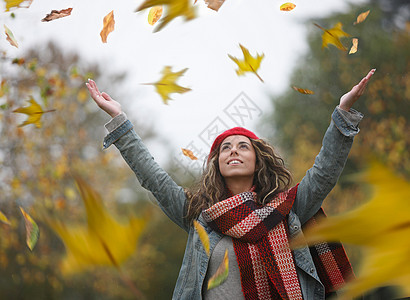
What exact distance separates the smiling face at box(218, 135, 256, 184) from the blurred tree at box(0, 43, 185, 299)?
4.48 m

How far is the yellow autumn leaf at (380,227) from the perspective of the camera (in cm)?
133

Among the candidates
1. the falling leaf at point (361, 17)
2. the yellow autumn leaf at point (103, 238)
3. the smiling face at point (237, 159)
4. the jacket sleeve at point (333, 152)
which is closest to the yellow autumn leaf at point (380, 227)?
the jacket sleeve at point (333, 152)

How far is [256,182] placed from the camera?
7.44ft

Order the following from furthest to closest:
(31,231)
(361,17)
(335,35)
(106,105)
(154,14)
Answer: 1. (361,17)
2. (335,35)
3. (31,231)
4. (154,14)
5. (106,105)

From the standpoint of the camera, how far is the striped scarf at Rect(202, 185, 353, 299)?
190 cm

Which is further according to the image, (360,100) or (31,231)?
(360,100)

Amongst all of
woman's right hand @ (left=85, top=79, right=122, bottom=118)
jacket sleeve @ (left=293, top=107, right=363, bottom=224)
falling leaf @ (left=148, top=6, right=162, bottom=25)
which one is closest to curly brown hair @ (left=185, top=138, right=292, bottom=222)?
jacket sleeve @ (left=293, top=107, right=363, bottom=224)

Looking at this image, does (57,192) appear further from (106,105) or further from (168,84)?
(106,105)

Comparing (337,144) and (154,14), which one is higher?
(154,14)

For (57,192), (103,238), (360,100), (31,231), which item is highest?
(103,238)

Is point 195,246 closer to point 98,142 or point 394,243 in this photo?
point 394,243

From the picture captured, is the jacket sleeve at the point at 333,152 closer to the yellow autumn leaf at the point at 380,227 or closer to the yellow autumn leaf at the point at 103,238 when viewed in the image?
the yellow autumn leaf at the point at 380,227

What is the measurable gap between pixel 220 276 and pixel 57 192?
5628 millimetres

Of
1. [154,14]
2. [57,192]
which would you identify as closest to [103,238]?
[154,14]
